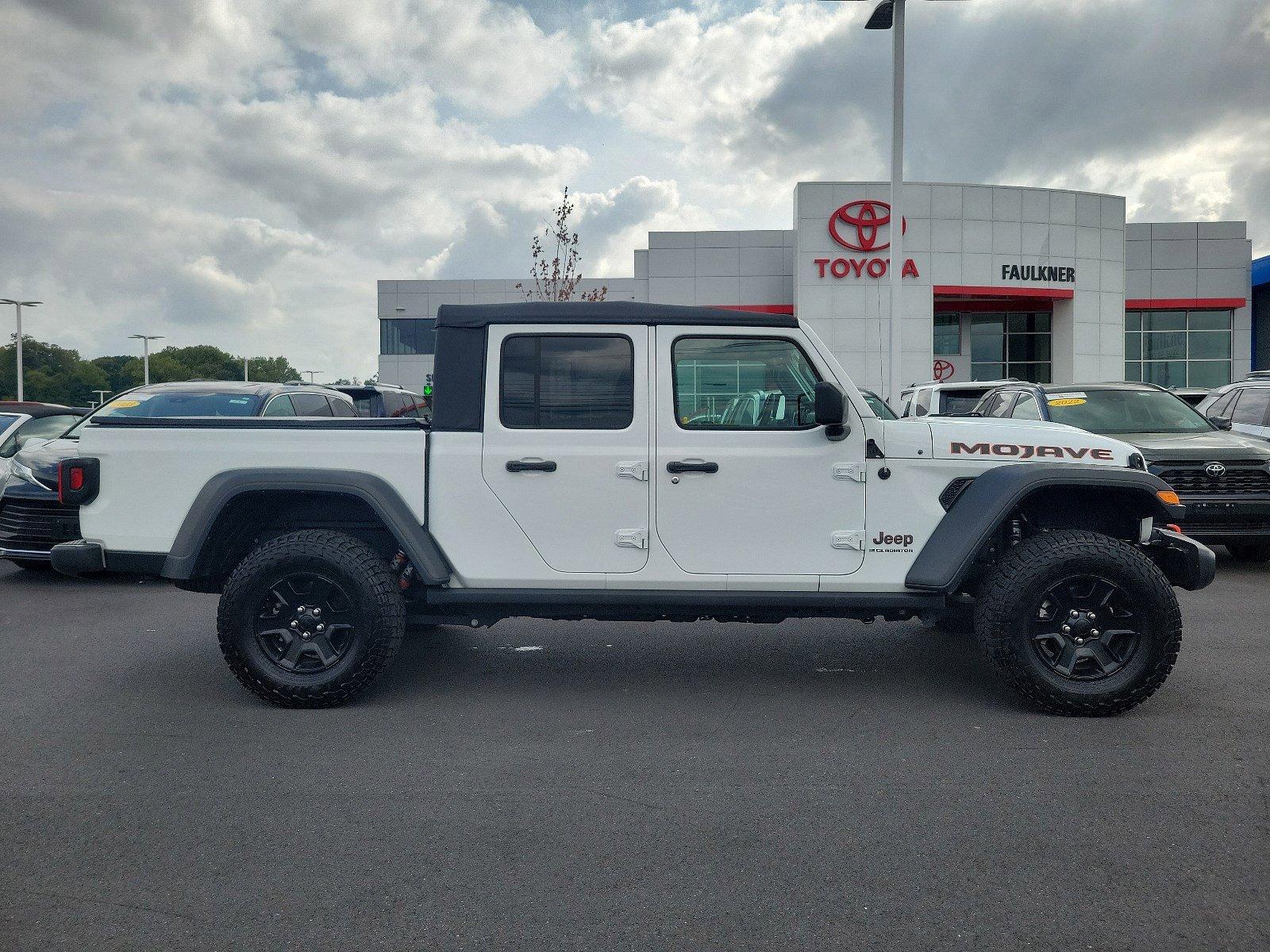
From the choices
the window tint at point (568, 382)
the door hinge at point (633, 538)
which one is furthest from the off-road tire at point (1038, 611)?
the window tint at point (568, 382)

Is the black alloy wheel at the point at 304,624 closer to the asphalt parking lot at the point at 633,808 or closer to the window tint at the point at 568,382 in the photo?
the asphalt parking lot at the point at 633,808

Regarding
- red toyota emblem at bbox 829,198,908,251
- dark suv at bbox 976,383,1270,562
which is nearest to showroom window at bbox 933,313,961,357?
red toyota emblem at bbox 829,198,908,251

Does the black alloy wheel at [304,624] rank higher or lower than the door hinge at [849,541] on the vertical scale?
lower

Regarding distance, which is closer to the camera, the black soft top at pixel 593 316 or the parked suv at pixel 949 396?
the black soft top at pixel 593 316

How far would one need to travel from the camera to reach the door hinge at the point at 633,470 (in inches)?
196

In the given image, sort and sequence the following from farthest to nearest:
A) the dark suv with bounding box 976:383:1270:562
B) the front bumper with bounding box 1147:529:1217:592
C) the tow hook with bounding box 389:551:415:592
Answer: the dark suv with bounding box 976:383:1270:562 < the tow hook with bounding box 389:551:415:592 < the front bumper with bounding box 1147:529:1217:592

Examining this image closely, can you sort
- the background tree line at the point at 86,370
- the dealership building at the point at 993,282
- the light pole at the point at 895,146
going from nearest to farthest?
the light pole at the point at 895,146 → the dealership building at the point at 993,282 → the background tree line at the point at 86,370

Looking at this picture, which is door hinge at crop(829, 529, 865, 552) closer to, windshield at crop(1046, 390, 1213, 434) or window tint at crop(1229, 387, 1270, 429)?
windshield at crop(1046, 390, 1213, 434)

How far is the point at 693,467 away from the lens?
196 inches

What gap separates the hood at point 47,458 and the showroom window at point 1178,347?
120 feet

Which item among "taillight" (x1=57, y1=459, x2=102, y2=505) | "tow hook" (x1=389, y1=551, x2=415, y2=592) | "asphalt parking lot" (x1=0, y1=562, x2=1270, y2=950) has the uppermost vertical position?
"taillight" (x1=57, y1=459, x2=102, y2=505)

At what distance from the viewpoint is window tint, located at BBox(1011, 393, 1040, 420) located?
10523 mm

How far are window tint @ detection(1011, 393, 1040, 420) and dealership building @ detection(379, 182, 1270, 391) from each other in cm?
1555

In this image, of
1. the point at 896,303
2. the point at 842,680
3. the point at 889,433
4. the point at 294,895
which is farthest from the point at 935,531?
the point at 896,303
